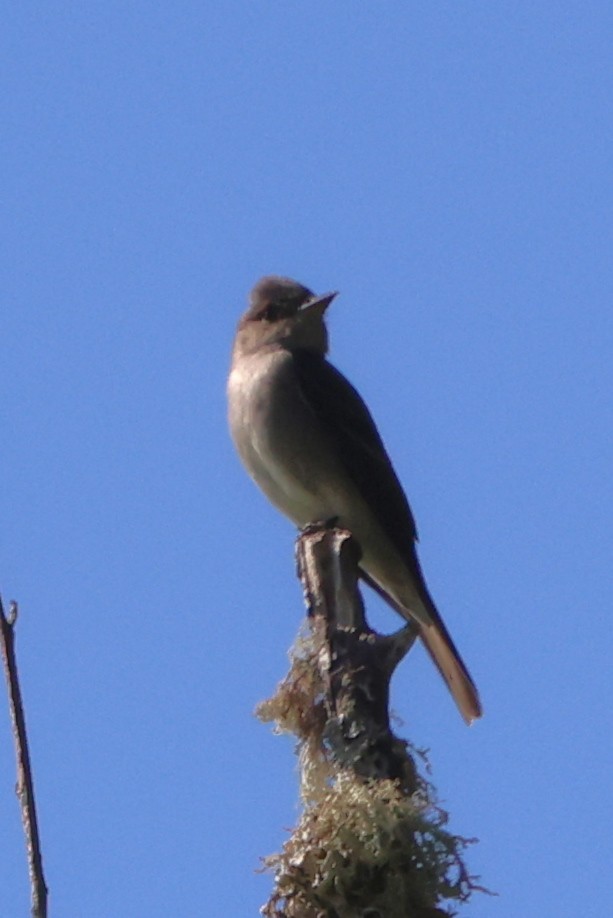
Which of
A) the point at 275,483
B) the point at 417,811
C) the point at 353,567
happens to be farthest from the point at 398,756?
the point at 275,483

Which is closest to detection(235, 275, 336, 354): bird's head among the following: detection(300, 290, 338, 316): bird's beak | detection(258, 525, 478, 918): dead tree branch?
detection(300, 290, 338, 316): bird's beak

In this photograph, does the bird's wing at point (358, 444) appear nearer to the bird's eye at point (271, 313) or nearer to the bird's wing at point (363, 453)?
the bird's wing at point (363, 453)

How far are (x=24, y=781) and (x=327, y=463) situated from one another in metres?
5.10

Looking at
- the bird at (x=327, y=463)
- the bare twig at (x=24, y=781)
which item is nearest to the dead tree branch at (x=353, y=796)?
the bare twig at (x=24, y=781)

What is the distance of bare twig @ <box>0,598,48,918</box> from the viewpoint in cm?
274

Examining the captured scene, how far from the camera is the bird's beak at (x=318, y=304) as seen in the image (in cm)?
838

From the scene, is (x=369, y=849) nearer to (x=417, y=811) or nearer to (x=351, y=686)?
(x=417, y=811)

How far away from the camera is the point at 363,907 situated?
4.16 m

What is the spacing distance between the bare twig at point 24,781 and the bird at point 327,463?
467 centimetres

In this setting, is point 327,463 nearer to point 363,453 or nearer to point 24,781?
point 363,453

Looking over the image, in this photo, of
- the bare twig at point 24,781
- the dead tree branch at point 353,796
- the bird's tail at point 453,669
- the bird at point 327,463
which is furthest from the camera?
the bird at point 327,463

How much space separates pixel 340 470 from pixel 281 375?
530mm

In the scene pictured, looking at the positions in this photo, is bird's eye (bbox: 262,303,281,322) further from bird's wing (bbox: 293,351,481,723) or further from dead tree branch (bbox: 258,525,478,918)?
dead tree branch (bbox: 258,525,478,918)

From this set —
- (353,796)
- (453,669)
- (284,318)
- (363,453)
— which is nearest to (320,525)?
(363,453)
